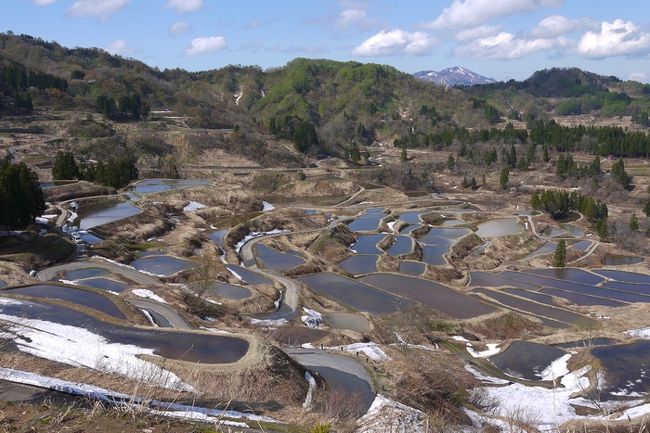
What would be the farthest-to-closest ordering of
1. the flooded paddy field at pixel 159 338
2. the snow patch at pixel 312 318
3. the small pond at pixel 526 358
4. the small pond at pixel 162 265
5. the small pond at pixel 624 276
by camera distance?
the small pond at pixel 624 276, the small pond at pixel 162 265, the snow patch at pixel 312 318, the small pond at pixel 526 358, the flooded paddy field at pixel 159 338

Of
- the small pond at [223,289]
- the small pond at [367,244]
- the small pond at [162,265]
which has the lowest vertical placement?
the small pond at [367,244]

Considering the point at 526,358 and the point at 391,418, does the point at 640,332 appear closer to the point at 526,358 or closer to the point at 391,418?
the point at 526,358

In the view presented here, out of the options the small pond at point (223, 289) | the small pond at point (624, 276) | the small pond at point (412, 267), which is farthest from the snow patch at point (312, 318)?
the small pond at point (624, 276)

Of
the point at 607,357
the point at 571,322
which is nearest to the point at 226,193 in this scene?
the point at 571,322

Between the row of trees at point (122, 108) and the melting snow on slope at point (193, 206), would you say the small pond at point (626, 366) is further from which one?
the row of trees at point (122, 108)

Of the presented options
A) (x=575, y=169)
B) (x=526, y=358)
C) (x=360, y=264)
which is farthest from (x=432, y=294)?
(x=575, y=169)

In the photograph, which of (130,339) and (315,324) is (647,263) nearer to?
(315,324)
